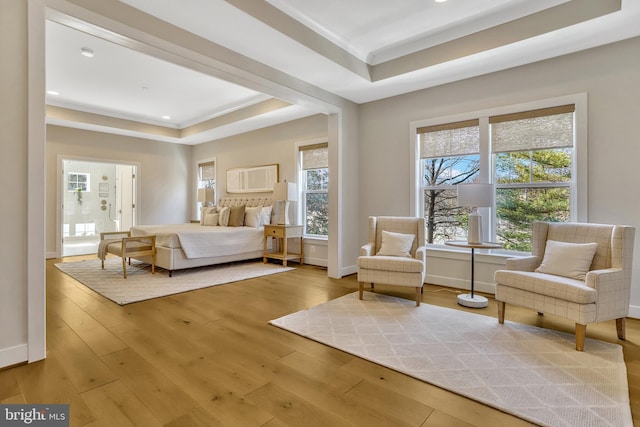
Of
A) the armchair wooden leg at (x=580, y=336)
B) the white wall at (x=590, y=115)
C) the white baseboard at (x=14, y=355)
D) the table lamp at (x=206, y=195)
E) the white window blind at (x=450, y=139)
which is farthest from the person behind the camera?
the table lamp at (x=206, y=195)

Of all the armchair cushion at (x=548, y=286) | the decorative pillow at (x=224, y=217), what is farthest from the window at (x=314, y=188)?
the armchair cushion at (x=548, y=286)

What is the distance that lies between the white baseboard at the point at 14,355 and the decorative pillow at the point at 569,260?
3.99m

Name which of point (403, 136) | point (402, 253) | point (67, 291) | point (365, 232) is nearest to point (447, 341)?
point (402, 253)

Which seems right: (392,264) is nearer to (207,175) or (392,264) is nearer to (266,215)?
(266,215)

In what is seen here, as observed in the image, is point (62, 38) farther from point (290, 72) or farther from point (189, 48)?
point (290, 72)

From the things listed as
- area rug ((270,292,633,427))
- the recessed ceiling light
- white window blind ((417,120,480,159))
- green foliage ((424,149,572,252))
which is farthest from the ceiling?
area rug ((270,292,633,427))

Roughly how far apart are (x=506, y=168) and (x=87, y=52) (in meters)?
5.20

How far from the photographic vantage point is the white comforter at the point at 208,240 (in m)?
4.68

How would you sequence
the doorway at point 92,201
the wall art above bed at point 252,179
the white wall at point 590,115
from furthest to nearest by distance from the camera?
the doorway at point 92,201
the wall art above bed at point 252,179
the white wall at point 590,115

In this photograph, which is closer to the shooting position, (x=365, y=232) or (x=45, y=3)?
(x=45, y=3)

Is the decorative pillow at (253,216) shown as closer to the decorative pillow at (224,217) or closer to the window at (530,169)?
the decorative pillow at (224,217)

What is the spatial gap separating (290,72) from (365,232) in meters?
2.54

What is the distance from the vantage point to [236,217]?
244 inches

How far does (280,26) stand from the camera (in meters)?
2.92
